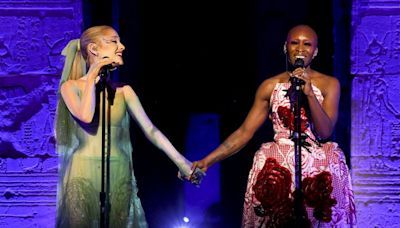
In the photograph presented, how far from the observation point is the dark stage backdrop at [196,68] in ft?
21.7

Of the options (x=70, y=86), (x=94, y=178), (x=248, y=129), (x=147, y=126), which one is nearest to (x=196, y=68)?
(x=248, y=129)

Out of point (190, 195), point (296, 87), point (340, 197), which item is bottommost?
point (190, 195)

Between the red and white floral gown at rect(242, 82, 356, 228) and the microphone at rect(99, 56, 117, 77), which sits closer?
the microphone at rect(99, 56, 117, 77)

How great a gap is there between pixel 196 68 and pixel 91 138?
75.1 inches

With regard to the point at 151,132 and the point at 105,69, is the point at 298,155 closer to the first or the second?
the point at 151,132

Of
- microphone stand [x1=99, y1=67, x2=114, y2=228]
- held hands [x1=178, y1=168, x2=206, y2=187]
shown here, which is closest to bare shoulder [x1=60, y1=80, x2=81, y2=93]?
microphone stand [x1=99, y1=67, x2=114, y2=228]

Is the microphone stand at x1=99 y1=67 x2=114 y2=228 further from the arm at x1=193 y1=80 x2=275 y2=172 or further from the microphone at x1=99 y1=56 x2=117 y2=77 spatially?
the arm at x1=193 y1=80 x2=275 y2=172

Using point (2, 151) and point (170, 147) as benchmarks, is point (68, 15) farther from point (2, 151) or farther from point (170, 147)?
point (170, 147)

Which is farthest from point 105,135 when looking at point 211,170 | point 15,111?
point 211,170

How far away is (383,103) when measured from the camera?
6.14 meters

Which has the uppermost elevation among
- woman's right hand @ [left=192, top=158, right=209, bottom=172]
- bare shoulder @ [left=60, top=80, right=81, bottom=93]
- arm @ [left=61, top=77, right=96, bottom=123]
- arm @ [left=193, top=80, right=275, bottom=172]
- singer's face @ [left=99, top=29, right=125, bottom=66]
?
singer's face @ [left=99, top=29, right=125, bottom=66]

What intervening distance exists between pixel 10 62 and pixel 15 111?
1.34ft

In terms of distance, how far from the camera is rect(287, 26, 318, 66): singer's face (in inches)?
206

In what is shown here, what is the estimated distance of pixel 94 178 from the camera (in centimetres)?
494
